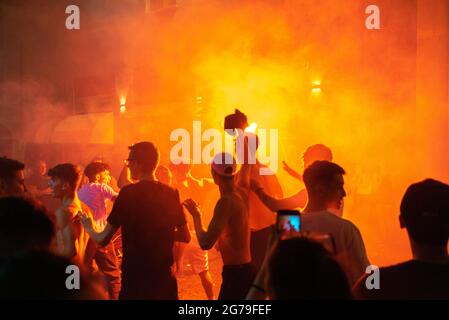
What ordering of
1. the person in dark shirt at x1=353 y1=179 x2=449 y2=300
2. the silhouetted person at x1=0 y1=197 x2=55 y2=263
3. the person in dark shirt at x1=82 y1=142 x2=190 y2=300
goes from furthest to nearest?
1. the person in dark shirt at x1=82 y1=142 x2=190 y2=300
2. the person in dark shirt at x1=353 y1=179 x2=449 y2=300
3. the silhouetted person at x1=0 y1=197 x2=55 y2=263

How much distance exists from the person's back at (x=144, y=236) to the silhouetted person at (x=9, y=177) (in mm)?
984

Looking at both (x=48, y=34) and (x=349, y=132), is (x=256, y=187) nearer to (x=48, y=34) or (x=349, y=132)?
(x=349, y=132)

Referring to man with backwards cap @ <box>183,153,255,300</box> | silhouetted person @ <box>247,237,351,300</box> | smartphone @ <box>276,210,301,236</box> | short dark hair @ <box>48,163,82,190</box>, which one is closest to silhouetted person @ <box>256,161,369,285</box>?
smartphone @ <box>276,210,301,236</box>

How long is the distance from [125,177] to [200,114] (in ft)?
22.4

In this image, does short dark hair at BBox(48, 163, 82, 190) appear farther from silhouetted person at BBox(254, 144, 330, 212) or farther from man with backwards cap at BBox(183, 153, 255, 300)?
silhouetted person at BBox(254, 144, 330, 212)

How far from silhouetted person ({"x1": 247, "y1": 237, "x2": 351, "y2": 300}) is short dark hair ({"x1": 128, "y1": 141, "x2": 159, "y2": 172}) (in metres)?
2.03

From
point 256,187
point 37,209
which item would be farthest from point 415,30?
point 37,209

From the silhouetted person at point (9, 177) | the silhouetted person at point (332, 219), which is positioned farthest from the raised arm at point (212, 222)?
the silhouetted person at point (9, 177)

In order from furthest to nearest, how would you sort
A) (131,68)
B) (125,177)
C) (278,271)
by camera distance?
(131,68) < (125,177) < (278,271)

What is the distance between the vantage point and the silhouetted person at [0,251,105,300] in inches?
57.3

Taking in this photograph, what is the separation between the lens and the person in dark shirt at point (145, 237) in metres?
3.22

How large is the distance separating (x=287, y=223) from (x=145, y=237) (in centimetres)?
139

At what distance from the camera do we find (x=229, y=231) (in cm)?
325

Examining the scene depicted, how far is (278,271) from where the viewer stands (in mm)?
1487
